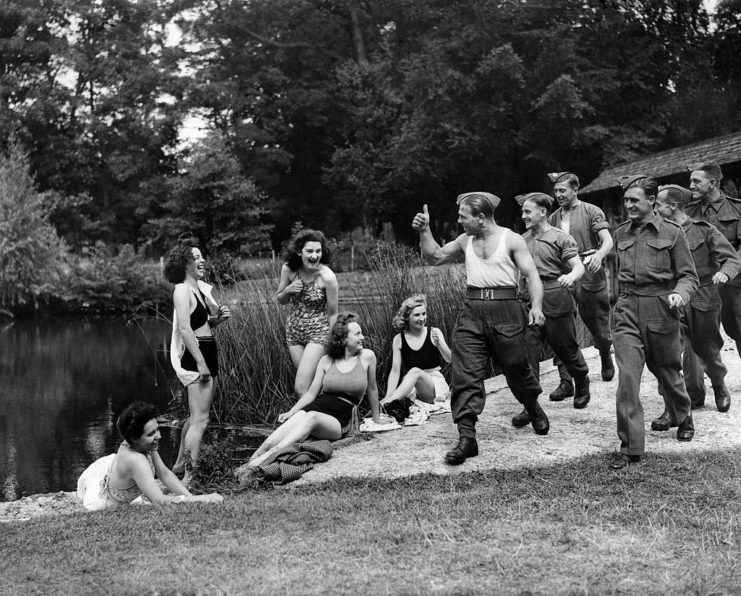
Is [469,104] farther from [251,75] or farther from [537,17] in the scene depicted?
[251,75]

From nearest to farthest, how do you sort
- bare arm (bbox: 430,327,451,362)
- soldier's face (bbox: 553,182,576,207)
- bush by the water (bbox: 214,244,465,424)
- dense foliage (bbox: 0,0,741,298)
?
soldier's face (bbox: 553,182,576,207)
bare arm (bbox: 430,327,451,362)
bush by the water (bbox: 214,244,465,424)
dense foliage (bbox: 0,0,741,298)

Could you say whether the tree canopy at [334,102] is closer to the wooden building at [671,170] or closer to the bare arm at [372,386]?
the wooden building at [671,170]

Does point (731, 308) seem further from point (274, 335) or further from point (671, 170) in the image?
point (671, 170)

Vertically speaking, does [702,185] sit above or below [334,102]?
below

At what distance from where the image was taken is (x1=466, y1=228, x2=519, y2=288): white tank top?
21.4ft

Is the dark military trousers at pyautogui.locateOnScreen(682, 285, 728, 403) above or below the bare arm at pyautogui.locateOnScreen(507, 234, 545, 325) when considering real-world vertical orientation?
below

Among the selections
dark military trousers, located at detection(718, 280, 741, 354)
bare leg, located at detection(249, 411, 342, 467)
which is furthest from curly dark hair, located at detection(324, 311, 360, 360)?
dark military trousers, located at detection(718, 280, 741, 354)

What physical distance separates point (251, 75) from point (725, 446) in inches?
1403

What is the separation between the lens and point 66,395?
1390 cm

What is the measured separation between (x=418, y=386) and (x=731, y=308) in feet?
8.91

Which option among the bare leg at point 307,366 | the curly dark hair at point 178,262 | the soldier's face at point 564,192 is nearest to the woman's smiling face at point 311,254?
the bare leg at point 307,366

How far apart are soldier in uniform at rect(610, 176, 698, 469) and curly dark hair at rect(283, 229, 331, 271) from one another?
2.56m

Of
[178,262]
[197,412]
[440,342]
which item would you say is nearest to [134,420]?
[197,412]

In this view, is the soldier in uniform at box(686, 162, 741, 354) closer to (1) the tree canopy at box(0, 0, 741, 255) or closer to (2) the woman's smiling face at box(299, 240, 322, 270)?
(2) the woman's smiling face at box(299, 240, 322, 270)
